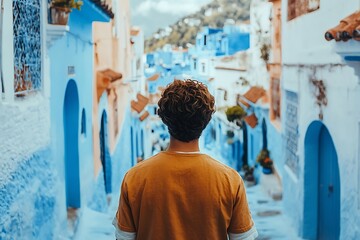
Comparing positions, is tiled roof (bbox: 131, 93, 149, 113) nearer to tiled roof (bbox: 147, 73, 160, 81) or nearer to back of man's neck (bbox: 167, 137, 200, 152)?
tiled roof (bbox: 147, 73, 160, 81)

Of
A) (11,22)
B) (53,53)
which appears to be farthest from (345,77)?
(11,22)

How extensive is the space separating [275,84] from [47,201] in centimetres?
1021

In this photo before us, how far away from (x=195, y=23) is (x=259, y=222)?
5998 centimetres

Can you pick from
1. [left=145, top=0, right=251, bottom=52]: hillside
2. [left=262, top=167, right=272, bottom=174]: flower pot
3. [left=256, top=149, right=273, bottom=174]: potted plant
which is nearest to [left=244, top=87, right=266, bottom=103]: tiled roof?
[left=256, top=149, right=273, bottom=174]: potted plant

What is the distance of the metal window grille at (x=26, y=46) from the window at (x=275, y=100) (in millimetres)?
9816

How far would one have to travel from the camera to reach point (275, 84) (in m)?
14.9

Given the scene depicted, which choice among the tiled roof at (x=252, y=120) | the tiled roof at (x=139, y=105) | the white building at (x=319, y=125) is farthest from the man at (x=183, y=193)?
the tiled roof at (x=139, y=105)

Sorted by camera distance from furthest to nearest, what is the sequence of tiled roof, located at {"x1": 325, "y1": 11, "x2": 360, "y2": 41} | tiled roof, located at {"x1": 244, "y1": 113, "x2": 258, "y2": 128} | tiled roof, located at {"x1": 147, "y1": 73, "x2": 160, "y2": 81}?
tiled roof, located at {"x1": 147, "y1": 73, "x2": 160, "y2": 81} < tiled roof, located at {"x1": 244, "y1": 113, "x2": 258, "y2": 128} < tiled roof, located at {"x1": 325, "y1": 11, "x2": 360, "y2": 41}

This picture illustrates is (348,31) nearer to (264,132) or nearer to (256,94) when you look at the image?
(256,94)

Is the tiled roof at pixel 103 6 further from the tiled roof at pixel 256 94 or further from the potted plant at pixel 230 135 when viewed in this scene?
the potted plant at pixel 230 135

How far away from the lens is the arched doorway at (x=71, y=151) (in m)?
7.93

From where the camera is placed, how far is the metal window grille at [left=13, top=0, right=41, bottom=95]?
4.82 meters

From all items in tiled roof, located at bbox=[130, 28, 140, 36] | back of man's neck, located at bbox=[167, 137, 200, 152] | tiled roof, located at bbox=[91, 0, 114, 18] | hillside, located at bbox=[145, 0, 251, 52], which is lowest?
back of man's neck, located at bbox=[167, 137, 200, 152]

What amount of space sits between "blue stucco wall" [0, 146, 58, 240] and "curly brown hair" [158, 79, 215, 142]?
6.10ft
